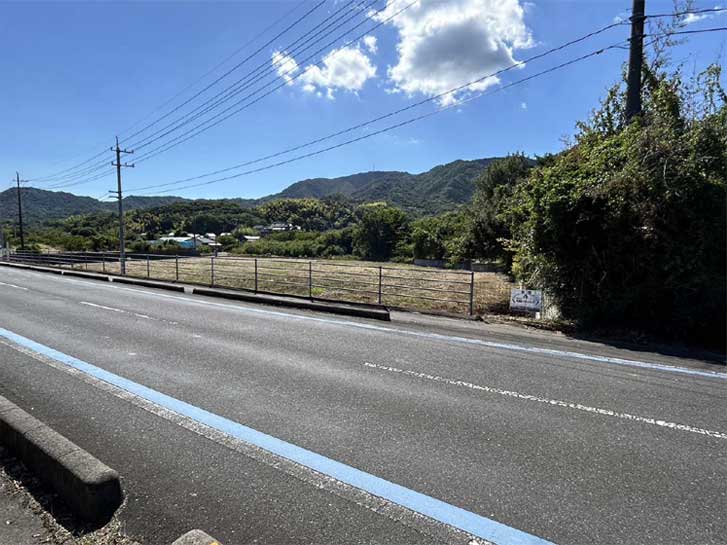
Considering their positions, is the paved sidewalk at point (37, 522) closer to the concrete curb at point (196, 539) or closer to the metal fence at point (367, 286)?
the concrete curb at point (196, 539)

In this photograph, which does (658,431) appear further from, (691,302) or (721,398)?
(691,302)

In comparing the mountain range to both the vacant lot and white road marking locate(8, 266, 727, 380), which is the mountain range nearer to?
the vacant lot

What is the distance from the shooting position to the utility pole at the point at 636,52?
369 inches

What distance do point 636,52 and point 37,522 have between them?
1256 cm

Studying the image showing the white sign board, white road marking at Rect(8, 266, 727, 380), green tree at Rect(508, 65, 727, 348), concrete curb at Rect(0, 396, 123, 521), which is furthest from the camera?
the white sign board

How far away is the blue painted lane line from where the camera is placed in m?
2.38

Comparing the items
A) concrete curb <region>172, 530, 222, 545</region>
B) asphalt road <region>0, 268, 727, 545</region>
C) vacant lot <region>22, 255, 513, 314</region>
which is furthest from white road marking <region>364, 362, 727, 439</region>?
vacant lot <region>22, 255, 513, 314</region>

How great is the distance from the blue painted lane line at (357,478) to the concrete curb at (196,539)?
981 millimetres

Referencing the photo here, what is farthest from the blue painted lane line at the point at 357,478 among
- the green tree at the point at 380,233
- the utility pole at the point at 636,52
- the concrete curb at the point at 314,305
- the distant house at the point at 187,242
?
the green tree at the point at 380,233

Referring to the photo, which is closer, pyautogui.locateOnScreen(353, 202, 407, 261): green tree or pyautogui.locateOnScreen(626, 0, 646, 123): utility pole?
pyautogui.locateOnScreen(626, 0, 646, 123): utility pole

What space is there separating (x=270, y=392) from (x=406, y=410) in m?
1.54

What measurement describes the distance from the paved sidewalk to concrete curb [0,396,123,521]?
64 mm

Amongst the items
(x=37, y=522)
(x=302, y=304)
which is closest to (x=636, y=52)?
(x=302, y=304)

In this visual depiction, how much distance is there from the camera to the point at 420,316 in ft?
33.6
